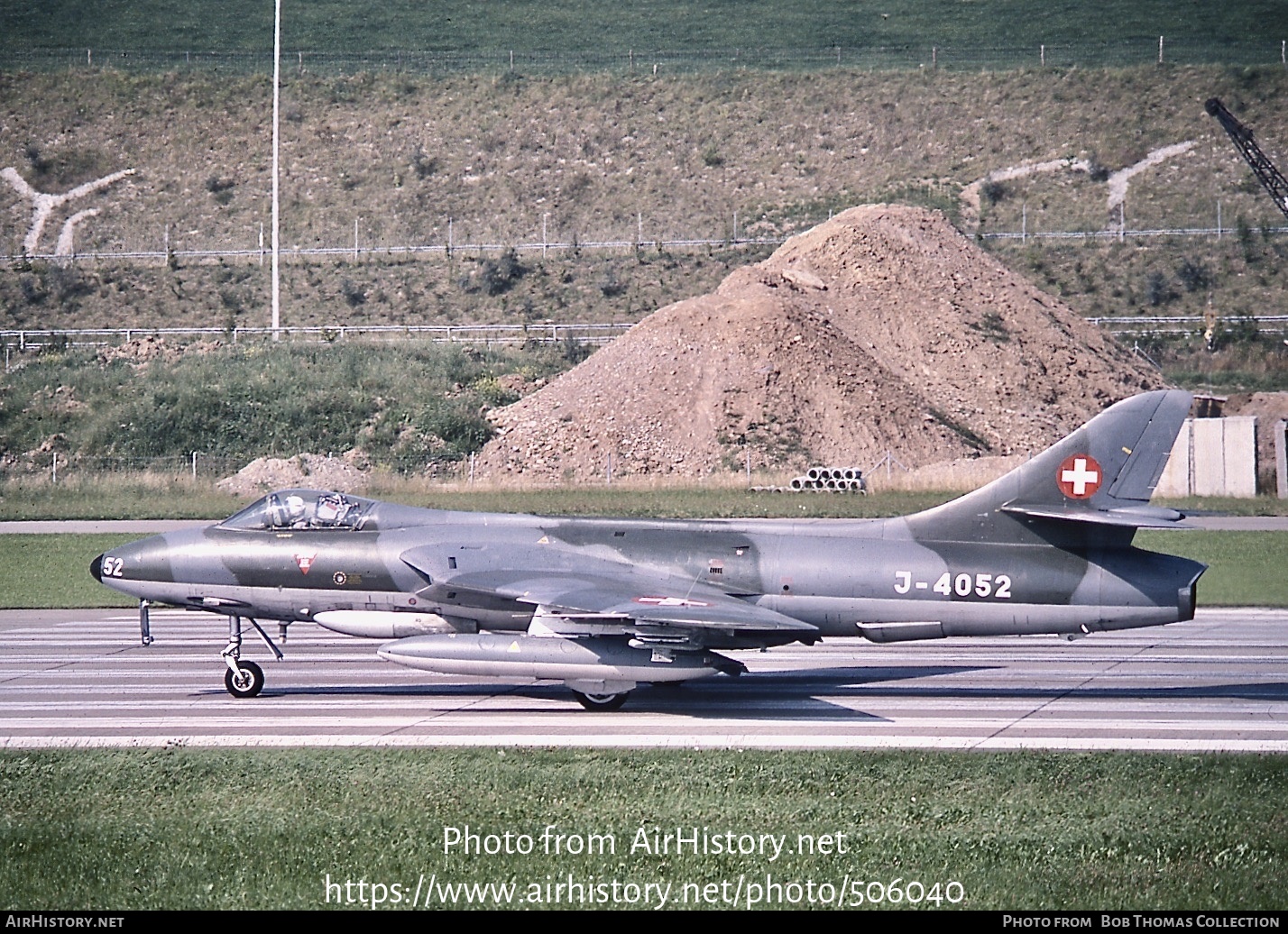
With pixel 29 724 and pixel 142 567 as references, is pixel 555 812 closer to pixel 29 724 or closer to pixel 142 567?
pixel 29 724

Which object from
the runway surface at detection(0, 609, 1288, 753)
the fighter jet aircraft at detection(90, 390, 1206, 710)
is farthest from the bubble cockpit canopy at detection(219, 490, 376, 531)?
the runway surface at detection(0, 609, 1288, 753)

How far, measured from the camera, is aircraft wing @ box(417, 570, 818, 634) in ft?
49.6

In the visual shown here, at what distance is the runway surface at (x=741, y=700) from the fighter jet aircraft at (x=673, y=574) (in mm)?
750

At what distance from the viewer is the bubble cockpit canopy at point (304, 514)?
1783cm

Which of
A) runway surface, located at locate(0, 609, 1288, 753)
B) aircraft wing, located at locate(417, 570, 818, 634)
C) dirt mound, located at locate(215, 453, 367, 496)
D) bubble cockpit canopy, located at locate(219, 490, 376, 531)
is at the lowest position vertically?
dirt mound, located at locate(215, 453, 367, 496)

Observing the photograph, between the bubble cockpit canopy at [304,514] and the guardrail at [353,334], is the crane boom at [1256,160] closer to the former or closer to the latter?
the guardrail at [353,334]

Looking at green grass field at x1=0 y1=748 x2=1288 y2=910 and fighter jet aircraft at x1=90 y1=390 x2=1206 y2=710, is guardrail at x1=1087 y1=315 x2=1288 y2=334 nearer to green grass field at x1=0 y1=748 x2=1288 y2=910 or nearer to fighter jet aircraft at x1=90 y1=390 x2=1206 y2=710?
fighter jet aircraft at x1=90 y1=390 x2=1206 y2=710

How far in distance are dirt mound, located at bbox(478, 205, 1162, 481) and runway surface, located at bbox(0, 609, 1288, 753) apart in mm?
A: 30302

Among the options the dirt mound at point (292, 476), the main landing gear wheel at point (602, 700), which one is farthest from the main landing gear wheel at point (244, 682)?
the dirt mound at point (292, 476)

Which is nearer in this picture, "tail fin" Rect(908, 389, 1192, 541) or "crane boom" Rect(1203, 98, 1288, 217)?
"tail fin" Rect(908, 389, 1192, 541)

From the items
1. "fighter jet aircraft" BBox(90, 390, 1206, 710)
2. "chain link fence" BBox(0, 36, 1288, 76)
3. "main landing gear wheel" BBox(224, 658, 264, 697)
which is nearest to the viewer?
"fighter jet aircraft" BBox(90, 390, 1206, 710)

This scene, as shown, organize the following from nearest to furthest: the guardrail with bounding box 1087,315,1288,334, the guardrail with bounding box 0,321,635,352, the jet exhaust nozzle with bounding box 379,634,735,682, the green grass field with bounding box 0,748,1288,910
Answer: the green grass field with bounding box 0,748,1288,910 → the jet exhaust nozzle with bounding box 379,634,735,682 → the guardrail with bounding box 1087,315,1288,334 → the guardrail with bounding box 0,321,635,352

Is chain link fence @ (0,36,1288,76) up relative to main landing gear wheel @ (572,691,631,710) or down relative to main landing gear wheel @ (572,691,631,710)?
up

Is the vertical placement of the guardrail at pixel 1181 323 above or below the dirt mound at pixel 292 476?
above
